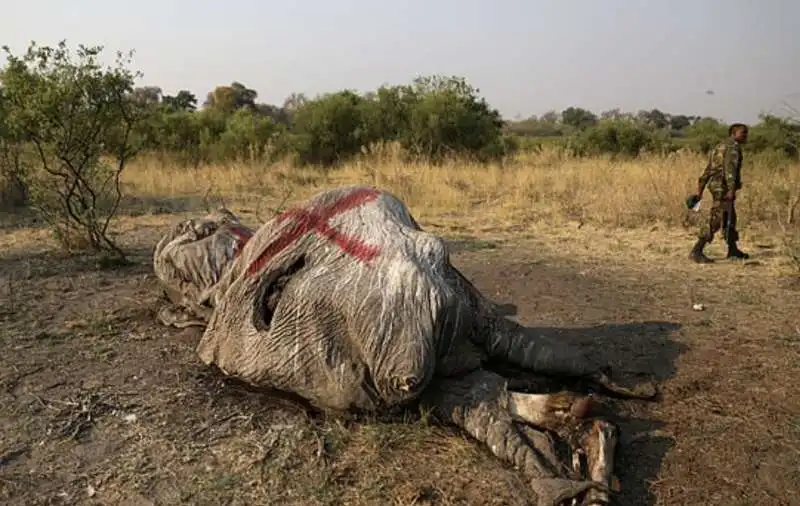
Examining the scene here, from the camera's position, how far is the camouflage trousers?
26.7 feet

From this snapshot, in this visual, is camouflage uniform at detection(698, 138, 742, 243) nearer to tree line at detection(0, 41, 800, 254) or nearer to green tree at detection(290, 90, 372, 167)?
tree line at detection(0, 41, 800, 254)

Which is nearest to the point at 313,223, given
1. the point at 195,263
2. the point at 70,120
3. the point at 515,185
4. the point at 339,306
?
the point at 339,306

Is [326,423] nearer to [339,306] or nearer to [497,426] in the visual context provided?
[339,306]

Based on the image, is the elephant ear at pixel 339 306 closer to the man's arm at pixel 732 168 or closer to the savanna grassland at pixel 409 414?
the savanna grassland at pixel 409 414

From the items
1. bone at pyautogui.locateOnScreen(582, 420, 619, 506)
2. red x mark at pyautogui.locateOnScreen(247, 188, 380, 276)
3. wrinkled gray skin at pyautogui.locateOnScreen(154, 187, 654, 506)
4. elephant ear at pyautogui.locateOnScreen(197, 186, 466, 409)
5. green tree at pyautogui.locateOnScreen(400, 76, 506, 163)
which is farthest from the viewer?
green tree at pyautogui.locateOnScreen(400, 76, 506, 163)

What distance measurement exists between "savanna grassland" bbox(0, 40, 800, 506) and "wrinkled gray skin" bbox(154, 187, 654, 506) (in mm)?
137

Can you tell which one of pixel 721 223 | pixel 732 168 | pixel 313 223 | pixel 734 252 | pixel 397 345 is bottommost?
pixel 734 252

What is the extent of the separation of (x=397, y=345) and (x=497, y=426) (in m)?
0.60

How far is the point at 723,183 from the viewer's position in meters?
8.35

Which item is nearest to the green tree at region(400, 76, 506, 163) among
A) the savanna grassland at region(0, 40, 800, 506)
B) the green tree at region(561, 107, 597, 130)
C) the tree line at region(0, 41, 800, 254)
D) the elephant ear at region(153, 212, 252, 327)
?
the tree line at region(0, 41, 800, 254)

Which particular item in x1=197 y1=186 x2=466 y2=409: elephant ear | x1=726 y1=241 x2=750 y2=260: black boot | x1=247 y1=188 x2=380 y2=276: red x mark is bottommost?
x1=726 y1=241 x2=750 y2=260: black boot

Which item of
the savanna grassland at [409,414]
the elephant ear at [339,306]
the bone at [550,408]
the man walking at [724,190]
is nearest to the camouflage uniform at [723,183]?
the man walking at [724,190]

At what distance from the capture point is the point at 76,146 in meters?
7.79

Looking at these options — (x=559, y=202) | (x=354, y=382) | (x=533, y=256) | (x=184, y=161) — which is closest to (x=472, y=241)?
(x=533, y=256)
